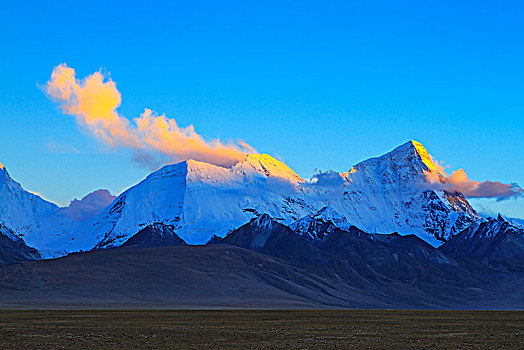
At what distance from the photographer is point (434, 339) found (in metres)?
66.9

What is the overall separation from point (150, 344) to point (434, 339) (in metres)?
24.2

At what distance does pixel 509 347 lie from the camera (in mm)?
58875

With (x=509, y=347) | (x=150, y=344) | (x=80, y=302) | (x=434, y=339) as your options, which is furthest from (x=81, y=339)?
(x=80, y=302)

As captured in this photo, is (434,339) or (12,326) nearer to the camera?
(434,339)

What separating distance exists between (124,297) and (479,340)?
137114 millimetres

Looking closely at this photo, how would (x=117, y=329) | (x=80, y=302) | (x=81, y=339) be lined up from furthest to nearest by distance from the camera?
(x=80, y=302)
(x=117, y=329)
(x=81, y=339)

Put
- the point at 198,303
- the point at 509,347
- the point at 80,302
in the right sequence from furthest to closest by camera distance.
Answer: the point at 198,303
the point at 80,302
the point at 509,347

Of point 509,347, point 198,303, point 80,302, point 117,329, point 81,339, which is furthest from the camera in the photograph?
point 198,303

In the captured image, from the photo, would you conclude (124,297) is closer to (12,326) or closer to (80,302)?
(80,302)

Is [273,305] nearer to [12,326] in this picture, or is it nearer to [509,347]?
[12,326]

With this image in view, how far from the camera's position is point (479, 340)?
2594 inches

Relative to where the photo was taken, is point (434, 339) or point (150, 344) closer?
point (150, 344)

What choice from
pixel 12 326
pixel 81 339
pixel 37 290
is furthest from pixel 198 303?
pixel 81 339

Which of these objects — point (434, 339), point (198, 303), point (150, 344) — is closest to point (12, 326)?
point (150, 344)
